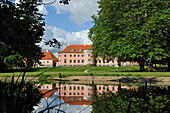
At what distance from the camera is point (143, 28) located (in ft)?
72.7

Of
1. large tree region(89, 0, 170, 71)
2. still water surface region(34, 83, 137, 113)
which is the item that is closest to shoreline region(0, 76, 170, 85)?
large tree region(89, 0, 170, 71)

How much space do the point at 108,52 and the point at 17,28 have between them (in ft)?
69.0

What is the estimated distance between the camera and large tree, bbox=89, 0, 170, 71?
72.3 feet

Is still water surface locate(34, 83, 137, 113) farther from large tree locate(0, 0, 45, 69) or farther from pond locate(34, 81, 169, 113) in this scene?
large tree locate(0, 0, 45, 69)

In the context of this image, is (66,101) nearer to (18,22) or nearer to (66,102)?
(18,22)

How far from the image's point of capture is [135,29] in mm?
23281

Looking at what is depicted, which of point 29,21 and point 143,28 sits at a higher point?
point 143,28

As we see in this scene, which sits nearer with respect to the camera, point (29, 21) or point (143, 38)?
point (29, 21)

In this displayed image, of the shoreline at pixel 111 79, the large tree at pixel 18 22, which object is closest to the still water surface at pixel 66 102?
the large tree at pixel 18 22

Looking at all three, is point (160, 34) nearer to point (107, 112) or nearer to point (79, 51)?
point (107, 112)

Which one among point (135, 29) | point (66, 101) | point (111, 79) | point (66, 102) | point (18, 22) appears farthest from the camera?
point (135, 29)

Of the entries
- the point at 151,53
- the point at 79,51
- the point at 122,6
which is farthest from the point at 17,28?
the point at 79,51

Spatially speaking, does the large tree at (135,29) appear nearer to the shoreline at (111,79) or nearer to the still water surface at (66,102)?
the shoreline at (111,79)

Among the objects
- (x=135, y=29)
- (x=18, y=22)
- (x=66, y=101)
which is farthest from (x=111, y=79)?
(x=18, y=22)
